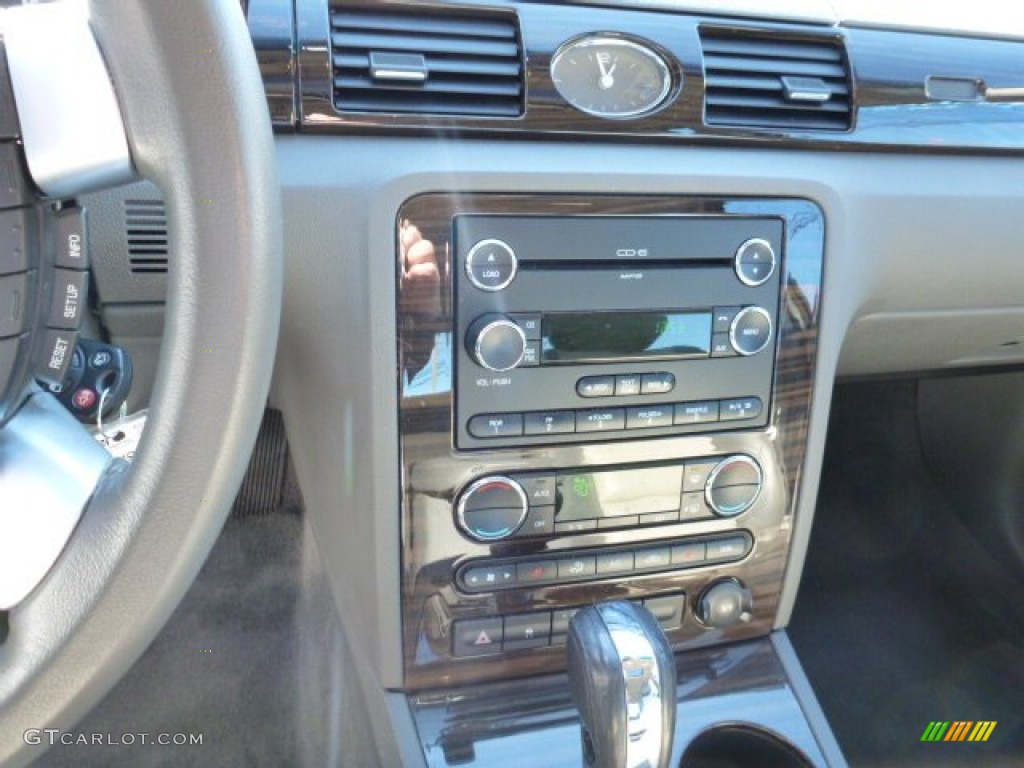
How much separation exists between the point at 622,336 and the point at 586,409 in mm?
78

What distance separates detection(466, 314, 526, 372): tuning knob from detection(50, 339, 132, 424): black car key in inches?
11.7

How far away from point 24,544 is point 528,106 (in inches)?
22.5

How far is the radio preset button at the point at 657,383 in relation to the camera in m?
1.00

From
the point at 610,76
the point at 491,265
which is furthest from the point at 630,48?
the point at 491,265

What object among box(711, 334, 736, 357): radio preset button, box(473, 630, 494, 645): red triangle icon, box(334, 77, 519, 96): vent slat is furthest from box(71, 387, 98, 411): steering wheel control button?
box(711, 334, 736, 357): radio preset button

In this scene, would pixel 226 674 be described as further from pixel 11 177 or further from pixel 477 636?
pixel 11 177

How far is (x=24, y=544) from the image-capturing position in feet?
2.13

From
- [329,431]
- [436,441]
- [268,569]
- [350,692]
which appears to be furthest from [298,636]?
[436,441]

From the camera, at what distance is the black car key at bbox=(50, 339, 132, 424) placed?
29.1 inches

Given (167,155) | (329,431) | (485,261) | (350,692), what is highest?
(167,155)

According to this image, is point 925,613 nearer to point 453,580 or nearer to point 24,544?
point 453,580

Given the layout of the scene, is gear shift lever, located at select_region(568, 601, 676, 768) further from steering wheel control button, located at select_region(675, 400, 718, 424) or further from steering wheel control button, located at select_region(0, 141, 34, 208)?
steering wheel control button, located at select_region(0, 141, 34, 208)

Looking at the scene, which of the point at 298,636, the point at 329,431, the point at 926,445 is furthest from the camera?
the point at 926,445

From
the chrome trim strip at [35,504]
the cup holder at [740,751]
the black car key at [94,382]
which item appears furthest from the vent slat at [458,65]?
the cup holder at [740,751]
